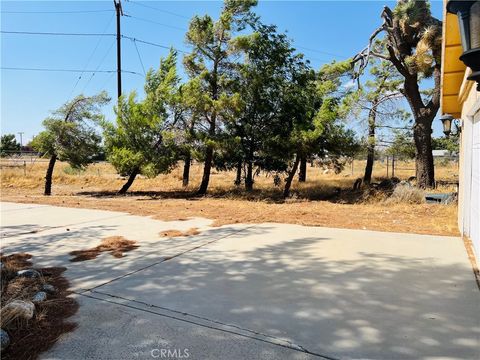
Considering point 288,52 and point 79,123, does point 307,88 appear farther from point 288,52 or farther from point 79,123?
point 79,123

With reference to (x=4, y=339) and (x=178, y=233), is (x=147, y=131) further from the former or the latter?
(x=4, y=339)

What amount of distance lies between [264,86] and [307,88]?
1.85m

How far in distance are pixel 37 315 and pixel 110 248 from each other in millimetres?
2873

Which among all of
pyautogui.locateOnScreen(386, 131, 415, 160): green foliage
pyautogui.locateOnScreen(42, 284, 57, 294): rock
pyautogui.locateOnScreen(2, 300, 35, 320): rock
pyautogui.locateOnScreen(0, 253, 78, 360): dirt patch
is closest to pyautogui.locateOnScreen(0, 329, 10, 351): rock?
pyautogui.locateOnScreen(0, 253, 78, 360): dirt patch

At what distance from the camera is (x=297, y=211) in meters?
10.4

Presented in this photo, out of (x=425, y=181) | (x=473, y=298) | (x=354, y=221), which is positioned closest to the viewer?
(x=473, y=298)

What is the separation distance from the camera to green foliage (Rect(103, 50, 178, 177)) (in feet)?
52.3

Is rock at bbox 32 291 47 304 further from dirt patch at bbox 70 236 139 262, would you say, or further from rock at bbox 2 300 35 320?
dirt patch at bbox 70 236 139 262

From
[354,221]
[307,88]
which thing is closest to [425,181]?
[307,88]

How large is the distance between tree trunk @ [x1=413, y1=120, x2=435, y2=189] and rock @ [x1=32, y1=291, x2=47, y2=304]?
544 inches

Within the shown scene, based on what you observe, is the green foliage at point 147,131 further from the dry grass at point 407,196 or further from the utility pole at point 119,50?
the dry grass at point 407,196

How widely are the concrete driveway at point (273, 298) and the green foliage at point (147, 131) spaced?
933 centimetres

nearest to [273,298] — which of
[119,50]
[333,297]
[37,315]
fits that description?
[333,297]

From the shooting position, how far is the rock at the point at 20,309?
311cm
